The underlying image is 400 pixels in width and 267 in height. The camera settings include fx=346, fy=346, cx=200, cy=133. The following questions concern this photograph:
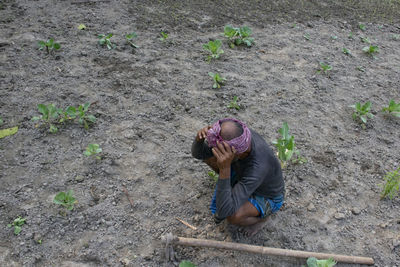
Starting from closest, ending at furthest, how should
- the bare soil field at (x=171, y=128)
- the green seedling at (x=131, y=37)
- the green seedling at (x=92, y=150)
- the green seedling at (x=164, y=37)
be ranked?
the bare soil field at (x=171, y=128)
the green seedling at (x=92, y=150)
the green seedling at (x=131, y=37)
the green seedling at (x=164, y=37)

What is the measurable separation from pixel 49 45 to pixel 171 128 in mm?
2183

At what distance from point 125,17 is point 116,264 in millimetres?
4352

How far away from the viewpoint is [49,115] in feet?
11.7

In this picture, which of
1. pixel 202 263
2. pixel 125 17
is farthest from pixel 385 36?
pixel 202 263

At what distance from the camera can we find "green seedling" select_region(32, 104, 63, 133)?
3.45 metres

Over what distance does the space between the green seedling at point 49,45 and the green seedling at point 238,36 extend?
2.45 meters

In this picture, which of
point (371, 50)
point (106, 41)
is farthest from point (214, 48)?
point (371, 50)

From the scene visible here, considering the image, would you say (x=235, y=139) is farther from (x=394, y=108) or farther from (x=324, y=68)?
(x=324, y=68)

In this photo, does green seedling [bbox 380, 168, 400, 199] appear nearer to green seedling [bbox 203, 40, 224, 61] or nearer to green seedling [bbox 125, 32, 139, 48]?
green seedling [bbox 203, 40, 224, 61]

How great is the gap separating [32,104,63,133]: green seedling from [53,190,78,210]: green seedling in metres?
0.99

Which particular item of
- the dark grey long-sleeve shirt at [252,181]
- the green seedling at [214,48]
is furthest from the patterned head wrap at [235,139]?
the green seedling at [214,48]

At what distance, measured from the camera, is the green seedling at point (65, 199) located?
2.70 meters

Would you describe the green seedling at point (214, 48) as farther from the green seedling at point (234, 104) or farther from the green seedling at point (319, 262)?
the green seedling at point (319, 262)

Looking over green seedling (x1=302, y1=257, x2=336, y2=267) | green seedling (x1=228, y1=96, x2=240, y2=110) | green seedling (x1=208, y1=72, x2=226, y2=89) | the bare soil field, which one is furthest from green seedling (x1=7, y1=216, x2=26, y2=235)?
green seedling (x1=208, y1=72, x2=226, y2=89)
